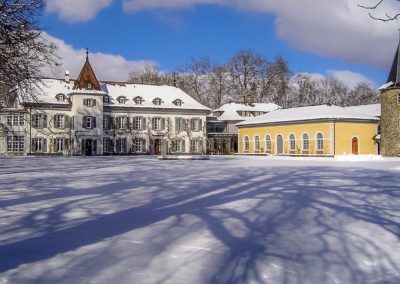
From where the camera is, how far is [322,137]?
1810 inches

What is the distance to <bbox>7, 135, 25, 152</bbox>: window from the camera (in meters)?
47.6

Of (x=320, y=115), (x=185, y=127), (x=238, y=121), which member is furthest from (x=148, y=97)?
(x=320, y=115)

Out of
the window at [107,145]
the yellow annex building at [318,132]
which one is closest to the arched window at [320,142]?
the yellow annex building at [318,132]

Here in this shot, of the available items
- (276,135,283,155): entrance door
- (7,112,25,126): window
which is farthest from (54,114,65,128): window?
Answer: (276,135,283,155): entrance door

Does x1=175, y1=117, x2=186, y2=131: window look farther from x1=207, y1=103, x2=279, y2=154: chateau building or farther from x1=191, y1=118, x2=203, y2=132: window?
x1=207, y1=103, x2=279, y2=154: chateau building

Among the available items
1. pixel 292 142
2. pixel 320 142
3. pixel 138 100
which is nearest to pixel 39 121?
pixel 138 100

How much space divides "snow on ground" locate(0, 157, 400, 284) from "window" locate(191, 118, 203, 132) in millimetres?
43748

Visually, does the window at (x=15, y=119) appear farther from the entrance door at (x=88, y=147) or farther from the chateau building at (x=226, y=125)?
the chateau building at (x=226, y=125)

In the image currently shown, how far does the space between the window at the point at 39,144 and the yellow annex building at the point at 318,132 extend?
79.2ft

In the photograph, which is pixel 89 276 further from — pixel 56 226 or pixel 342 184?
pixel 342 184

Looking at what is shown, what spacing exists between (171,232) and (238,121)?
56415mm

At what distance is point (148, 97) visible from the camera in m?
54.9

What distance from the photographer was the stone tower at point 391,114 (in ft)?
148

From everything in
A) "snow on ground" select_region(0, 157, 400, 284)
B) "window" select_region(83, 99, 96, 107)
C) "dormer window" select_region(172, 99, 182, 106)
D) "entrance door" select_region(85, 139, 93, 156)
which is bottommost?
"snow on ground" select_region(0, 157, 400, 284)
